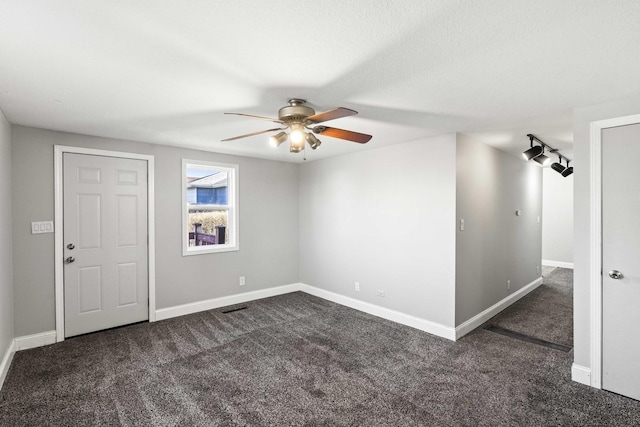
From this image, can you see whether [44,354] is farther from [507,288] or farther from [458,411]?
[507,288]

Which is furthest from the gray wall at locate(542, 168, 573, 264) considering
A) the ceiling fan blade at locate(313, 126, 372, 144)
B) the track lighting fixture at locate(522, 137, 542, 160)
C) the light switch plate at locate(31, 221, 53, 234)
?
the light switch plate at locate(31, 221, 53, 234)

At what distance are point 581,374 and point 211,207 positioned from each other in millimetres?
4650

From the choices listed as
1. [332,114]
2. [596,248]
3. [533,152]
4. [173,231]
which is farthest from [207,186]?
[596,248]

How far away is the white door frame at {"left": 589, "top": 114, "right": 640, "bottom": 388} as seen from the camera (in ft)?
8.48

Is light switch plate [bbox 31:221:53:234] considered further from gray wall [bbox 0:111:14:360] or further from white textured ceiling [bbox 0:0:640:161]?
white textured ceiling [bbox 0:0:640:161]

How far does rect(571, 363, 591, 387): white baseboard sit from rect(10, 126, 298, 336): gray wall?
13.0ft

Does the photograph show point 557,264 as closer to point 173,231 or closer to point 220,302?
point 220,302

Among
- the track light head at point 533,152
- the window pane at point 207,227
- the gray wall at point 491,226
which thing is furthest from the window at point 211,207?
the track light head at point 533,152

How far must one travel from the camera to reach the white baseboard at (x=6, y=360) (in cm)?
271

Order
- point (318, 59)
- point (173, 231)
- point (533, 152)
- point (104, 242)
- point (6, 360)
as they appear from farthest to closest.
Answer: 1. point (173, 231)
2. point (104, 242)
3. point (533, 152)
4. point (6, 360)
5. point (318, 59)

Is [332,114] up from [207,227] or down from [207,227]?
up

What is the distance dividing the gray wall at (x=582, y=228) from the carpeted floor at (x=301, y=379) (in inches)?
15.3

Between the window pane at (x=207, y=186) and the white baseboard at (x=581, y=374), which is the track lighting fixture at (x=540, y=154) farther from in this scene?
the window pane at (x=207, y=186)

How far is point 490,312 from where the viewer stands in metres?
4.22
